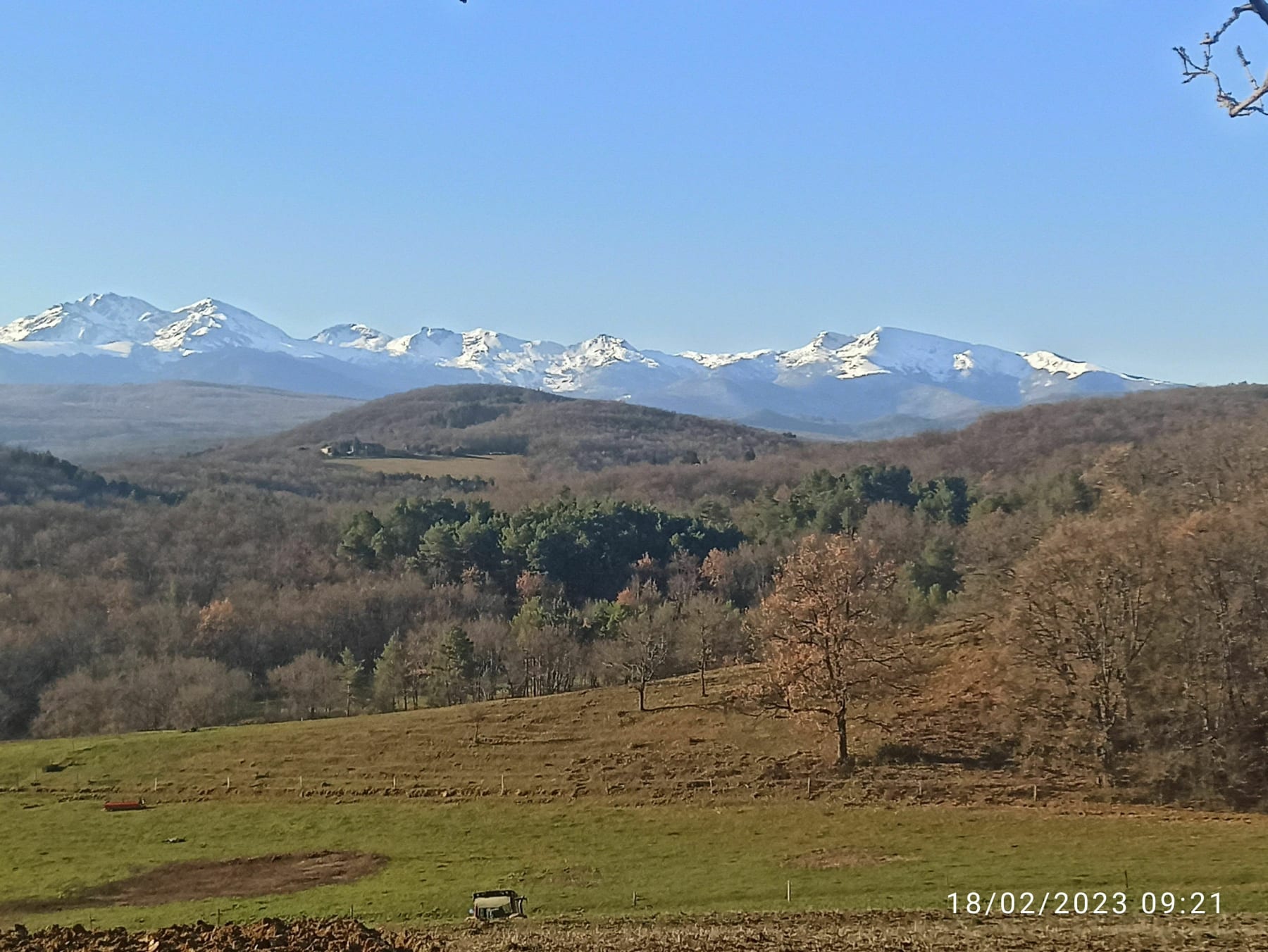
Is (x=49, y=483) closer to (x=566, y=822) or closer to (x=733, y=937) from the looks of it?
(x=566, y=822)

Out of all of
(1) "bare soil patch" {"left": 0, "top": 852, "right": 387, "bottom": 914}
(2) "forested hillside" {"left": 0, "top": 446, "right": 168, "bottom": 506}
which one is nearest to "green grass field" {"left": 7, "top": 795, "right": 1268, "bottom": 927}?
(1) "bare soil patch" {"left": 0, "top": 852, "right": 387, "bottom": 914}

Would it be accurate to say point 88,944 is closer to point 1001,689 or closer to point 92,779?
point 92,779

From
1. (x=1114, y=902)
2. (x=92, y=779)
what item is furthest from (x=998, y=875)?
(x=92, y=779)

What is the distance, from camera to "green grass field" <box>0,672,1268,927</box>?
34875mm

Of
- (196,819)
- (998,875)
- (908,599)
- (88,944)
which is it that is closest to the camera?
(88,944)

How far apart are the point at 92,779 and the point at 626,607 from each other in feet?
140

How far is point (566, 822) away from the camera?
47875 millimetres

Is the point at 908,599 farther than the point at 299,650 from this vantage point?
No

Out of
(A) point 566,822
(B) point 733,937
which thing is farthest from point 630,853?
(B) point 733,937

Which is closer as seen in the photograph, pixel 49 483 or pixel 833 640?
pixel 833 640

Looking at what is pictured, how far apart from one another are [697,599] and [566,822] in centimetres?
4839

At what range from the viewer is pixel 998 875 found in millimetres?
33781

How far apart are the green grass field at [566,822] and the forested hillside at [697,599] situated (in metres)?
5.74

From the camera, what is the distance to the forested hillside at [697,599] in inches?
2105
